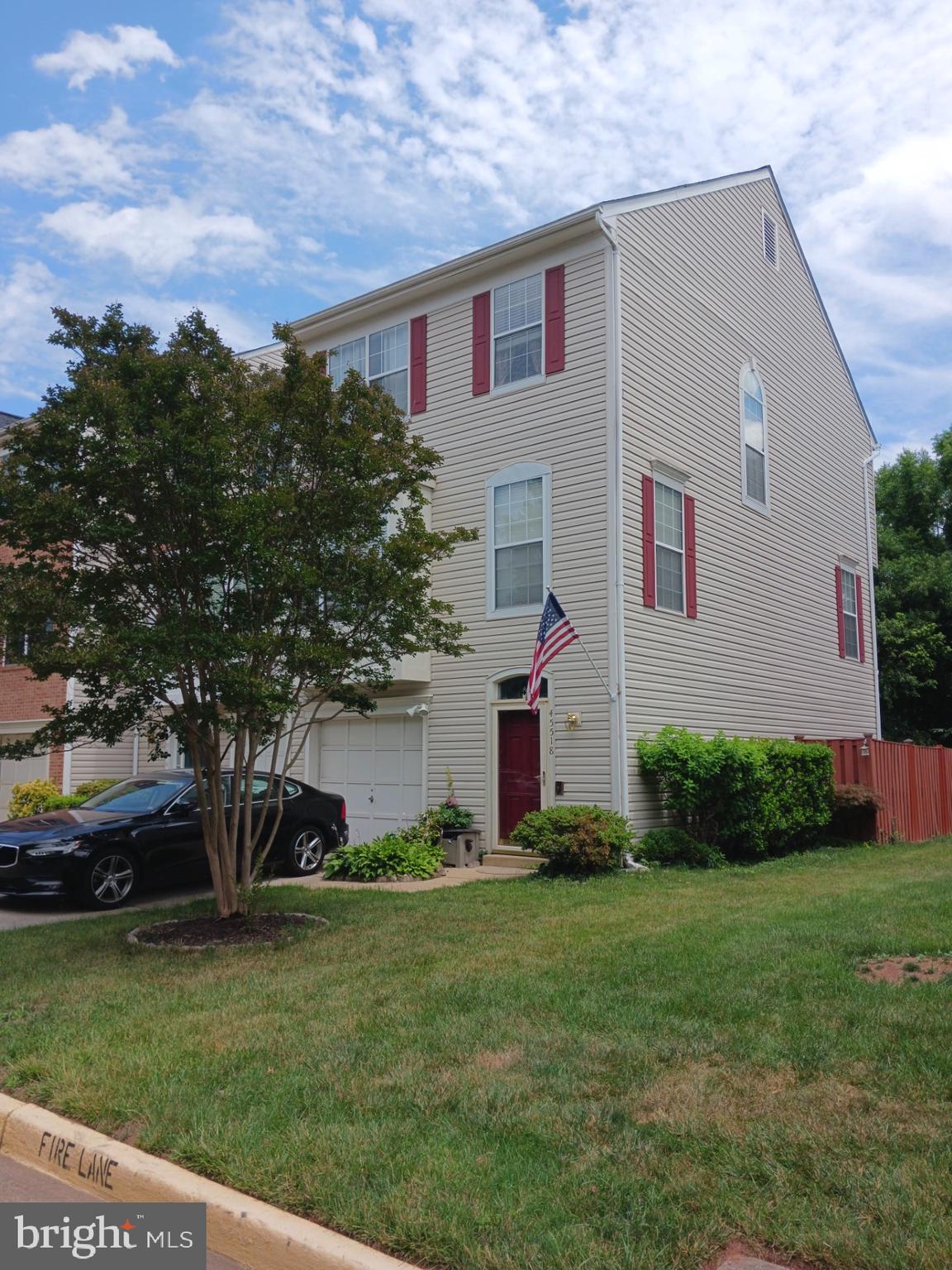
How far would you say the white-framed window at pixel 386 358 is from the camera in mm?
17500

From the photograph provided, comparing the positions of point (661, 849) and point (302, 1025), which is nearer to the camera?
point (302, 1025)

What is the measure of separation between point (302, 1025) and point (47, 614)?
162 inches

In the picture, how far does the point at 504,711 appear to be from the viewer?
15.5 meters

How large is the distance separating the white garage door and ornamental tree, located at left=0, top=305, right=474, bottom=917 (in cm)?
1373

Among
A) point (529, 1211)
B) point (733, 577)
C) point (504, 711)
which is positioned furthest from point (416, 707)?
point (529, 1211)

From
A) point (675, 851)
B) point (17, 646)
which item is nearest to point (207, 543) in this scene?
point (17, 646)

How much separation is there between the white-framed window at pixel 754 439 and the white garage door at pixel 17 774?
48.9 feet

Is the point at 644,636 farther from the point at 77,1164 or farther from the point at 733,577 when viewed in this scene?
the point at 77,1164

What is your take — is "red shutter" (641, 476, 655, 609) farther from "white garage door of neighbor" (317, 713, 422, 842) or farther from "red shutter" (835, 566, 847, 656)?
"red shutter" (835, 566, 847, 656)

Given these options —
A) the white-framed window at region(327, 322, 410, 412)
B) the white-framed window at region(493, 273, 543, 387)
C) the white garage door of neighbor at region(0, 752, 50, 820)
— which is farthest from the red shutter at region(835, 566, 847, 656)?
the white garage door of neighbor at region(0, 752, 50, 820)

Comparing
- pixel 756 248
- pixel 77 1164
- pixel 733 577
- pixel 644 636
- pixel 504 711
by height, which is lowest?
pixel 77 1164

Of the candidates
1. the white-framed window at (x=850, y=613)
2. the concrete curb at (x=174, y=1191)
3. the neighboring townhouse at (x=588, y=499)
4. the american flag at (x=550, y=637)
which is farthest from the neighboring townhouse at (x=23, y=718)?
the concrete curb at (x=174, y=1191)

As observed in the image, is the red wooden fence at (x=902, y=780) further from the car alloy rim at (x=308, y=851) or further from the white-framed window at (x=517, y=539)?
the car alloy rim at (x=308, y=851)

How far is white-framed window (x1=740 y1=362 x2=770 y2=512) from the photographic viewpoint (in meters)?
18.8
